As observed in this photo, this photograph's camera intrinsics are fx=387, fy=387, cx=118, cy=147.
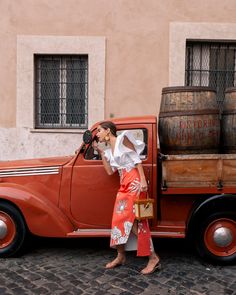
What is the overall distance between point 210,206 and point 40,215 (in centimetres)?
187

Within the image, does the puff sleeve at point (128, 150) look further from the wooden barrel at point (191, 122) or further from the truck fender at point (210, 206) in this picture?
the truck fender at point (210, 206)

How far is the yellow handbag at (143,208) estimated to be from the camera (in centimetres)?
384

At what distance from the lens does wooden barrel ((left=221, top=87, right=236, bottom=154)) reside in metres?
4.33

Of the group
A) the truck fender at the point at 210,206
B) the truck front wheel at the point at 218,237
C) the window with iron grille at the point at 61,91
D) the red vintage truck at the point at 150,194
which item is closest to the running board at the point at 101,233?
the red vintage truck at the point at 150,194

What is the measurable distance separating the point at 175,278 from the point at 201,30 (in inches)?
206

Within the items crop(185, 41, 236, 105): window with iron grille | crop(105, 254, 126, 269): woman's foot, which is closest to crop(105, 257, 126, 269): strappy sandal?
crop(105, 254, 126, 269): woman's foot

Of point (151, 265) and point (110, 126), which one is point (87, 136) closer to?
point (110, 126)

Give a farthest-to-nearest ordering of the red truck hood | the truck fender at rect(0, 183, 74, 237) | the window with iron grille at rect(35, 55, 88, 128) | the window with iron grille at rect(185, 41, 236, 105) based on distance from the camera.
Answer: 1. the window with iron grille at rect(35, 55, 88, 128)
2. the window with iron grille at rect(185, 41, 236, 105)
3. the red truck hood
4. the truck fender at rect(0, 183, 74, 237)

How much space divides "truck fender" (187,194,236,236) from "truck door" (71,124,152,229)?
2.58 ft

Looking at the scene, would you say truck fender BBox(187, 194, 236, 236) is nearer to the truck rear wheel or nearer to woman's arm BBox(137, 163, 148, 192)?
woman's arm BBox(137, 163, 148, 192)

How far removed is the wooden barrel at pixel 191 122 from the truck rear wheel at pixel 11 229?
1863 millimetres

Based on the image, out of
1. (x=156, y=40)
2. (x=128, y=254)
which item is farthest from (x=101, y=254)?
(x=156, y=40)

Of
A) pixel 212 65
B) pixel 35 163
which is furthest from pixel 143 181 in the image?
pixel 212 65

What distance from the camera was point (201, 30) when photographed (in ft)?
24.8
